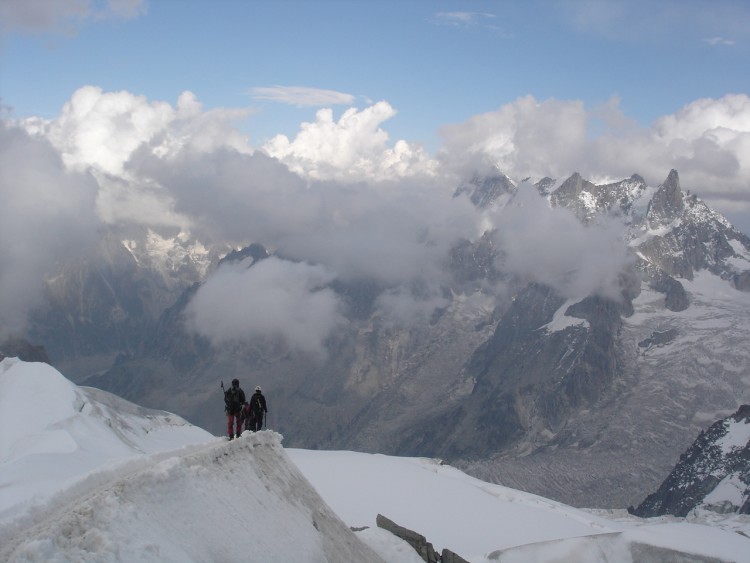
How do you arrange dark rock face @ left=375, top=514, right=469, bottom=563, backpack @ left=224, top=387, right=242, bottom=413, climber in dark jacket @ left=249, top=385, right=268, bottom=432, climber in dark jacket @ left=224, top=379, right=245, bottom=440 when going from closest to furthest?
climber in dark jacket @ left=224, top=379, right=245, bottom=440, backpack @ left=224, top=387, right=242, bottom=413, dark rock face @ left=375, top=514, right=469, bottom=563, climber in dark jacket @ left=249, top=385, right=268, bottom=432

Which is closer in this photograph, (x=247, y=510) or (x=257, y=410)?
(x=247, y=510)

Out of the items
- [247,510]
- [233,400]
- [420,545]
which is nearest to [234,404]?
[233,400]

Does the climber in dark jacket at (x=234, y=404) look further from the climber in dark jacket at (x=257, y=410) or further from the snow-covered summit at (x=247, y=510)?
the snow-covered summit at (x=247, y=510)

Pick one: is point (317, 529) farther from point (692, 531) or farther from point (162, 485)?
point (692, 531)

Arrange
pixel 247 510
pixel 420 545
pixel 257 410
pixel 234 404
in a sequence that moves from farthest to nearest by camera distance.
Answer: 1. pixel 257 410
2. pixel 420 545
3. pixel 234 404
4. pixel 247 510

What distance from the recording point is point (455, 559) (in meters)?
39.3

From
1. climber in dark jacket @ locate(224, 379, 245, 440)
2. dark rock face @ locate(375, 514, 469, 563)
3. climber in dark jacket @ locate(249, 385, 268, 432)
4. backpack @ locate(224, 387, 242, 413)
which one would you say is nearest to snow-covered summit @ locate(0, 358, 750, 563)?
Answer: dark rock face @ locate(375, 514, 469, 563)

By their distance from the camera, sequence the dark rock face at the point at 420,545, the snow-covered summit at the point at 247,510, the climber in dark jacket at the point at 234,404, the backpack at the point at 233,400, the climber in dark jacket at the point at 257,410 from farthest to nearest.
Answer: the climber in dark jacket at the point at 257,410 → the dark rock face at the point at 420,545 → the backpack at the point at 233,400 → the climber in dark jacket at the point at 234,404 → the snow-covered summit at the point at 247,510

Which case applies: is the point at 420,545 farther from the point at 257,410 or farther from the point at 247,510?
the point at 247,510

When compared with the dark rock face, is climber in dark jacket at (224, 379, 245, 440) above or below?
above

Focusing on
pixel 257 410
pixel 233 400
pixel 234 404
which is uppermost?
pixel 233 400

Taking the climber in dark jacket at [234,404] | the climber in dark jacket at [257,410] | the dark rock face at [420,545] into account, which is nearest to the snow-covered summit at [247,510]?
the dark rock face at [420,545]

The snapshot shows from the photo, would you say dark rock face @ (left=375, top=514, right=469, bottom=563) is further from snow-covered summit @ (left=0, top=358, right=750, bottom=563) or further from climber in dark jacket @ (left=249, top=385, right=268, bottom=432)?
climber in dark jacket @ (left=249, top=385, right=268, bottom=432)

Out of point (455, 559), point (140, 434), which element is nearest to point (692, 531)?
point (455, 559)
